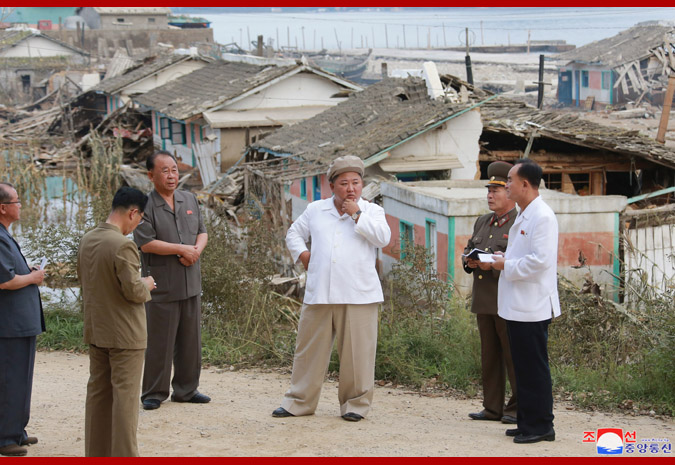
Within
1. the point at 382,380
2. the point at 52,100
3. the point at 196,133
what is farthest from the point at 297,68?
the point at 52,100

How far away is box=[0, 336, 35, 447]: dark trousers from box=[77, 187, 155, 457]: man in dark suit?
2.66ft

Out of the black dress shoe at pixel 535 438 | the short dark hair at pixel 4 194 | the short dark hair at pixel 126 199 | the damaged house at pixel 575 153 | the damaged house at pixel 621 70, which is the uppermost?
the damaged house at pixel 621 70

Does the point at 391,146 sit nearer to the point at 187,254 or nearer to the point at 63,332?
the point at 63,332

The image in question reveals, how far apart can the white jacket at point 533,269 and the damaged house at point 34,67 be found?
44813 millimetres

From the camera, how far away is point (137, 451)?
5277mm

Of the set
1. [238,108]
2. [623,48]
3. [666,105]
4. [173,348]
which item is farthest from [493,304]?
[623,48]

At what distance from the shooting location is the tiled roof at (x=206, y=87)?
26969 millimetres

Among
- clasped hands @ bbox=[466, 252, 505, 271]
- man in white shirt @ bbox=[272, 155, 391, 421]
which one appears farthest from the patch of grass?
clasped hands @ bbox=[466, 252, 505, 271]

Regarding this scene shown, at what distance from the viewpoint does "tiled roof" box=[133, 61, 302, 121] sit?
26969mm

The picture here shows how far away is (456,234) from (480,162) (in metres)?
5.97

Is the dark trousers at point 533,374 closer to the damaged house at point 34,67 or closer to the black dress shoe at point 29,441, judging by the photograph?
the black dress shoe at point 29,441

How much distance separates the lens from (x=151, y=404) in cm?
677

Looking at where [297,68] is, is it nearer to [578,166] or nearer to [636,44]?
[578,166]

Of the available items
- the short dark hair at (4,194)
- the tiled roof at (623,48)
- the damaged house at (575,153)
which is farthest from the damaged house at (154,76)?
the short dark hair at (4,194)
